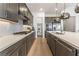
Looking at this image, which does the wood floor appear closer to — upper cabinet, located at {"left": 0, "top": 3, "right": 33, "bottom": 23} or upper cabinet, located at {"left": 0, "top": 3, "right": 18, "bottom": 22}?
upper cabinet, located at {"left": 0, "top": 3, "right": 33, "bottom": 23}

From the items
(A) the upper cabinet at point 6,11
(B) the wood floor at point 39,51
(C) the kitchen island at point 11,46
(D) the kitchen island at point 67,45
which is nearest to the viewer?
(C) the kitchen island at point 11,46

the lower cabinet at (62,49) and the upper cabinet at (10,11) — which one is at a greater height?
the upper cabinet at (10,11)

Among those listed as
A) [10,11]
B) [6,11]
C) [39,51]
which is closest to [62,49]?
[6,11]

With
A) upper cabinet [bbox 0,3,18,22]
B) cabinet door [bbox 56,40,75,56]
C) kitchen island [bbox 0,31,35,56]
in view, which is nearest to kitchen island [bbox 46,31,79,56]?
cabinet door [bbox 56,40,75,56]

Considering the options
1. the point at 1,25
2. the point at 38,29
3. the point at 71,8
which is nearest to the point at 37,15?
the point at 38,29

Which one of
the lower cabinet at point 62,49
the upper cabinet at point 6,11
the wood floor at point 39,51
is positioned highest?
the upper cabinet at point 6,11

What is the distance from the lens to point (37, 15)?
11.3m

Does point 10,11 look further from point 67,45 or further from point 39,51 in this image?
point 39,51

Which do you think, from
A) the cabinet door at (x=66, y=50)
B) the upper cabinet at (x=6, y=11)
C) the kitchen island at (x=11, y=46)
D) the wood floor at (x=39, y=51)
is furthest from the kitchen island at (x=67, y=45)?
the wood floor at (x=39, y=51)

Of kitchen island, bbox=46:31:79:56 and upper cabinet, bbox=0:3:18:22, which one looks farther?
upper cabinet, bbox=0:3:18:22

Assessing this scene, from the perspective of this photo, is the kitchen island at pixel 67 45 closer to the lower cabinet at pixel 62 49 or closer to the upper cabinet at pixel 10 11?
the lower cabinet at pixel 62 49

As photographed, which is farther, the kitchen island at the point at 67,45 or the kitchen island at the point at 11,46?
the kitchen island at the point at 67,45

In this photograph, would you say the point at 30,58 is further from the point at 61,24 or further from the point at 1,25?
the point at 61,24

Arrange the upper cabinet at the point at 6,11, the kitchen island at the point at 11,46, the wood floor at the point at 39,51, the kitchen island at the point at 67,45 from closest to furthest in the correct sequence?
1. the kitchen island at the point at 11,46
2. the kitchen island at the point at 67,45
3. the upper cabinet at the point at 6,11
4. the wood floor at the point at 39,51
